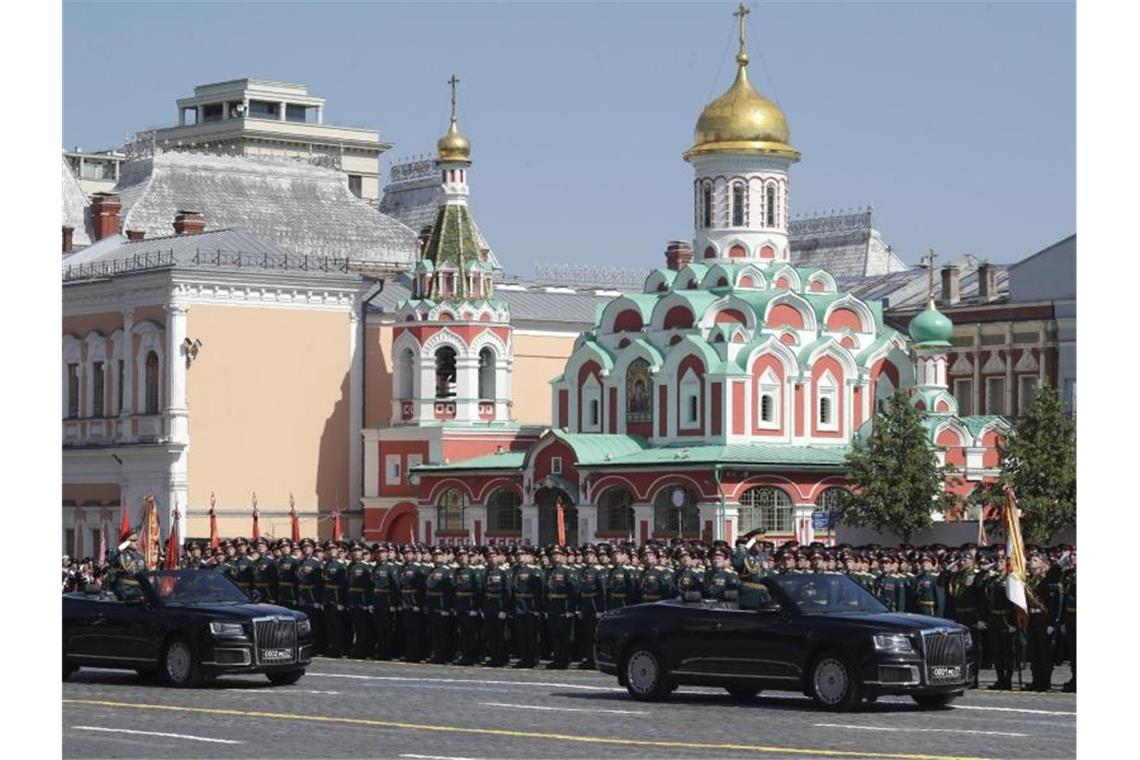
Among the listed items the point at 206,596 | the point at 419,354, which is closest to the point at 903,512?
the point at 419,354

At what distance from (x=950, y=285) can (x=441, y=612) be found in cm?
4834

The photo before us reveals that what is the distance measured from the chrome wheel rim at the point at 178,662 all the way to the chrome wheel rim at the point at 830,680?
657cm

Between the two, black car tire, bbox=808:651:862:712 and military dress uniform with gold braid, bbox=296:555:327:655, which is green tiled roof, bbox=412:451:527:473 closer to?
military dress uniform with gold braid, bbox=296:555:327:655

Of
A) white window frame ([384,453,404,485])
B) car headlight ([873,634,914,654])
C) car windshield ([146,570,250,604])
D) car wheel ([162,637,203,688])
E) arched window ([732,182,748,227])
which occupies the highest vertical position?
arched window ([732,182,748,227])

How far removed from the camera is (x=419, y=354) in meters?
69.7

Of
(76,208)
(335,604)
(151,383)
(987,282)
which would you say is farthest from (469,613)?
(76,208)

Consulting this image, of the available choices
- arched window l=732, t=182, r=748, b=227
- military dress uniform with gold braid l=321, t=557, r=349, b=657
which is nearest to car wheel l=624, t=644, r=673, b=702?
military dress uniform with gold braid l=321, t=557, r=349, b=657

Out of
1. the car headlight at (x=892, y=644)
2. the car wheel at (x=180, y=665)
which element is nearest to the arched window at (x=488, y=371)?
the car wheel at (x=180, y=665)

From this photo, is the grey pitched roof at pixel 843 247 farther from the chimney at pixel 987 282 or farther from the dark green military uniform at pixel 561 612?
the dark green military uniform at pixel 561 612

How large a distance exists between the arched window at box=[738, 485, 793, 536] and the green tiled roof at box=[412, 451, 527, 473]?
6.77m

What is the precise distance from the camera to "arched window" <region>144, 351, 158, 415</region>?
68500 mm

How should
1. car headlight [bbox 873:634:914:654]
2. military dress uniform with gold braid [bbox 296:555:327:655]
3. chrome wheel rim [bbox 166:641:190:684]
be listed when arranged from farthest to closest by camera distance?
military dress uniform with gold braid [bbox 296:555:327:655]
chrome wheel rim [bbox 166:641:190:684]
car headlight [bbox 873:634:914:654]

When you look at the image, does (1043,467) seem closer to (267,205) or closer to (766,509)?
(766,509)

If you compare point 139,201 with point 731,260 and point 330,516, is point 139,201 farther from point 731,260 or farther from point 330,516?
point 731,260
